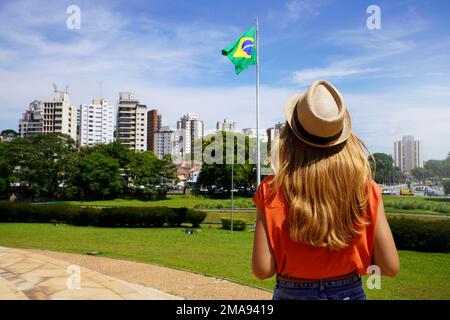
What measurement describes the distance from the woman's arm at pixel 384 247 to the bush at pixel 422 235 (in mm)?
12310

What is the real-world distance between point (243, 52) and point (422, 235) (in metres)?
9.81

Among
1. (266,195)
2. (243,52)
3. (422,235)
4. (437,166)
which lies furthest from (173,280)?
(437,166)

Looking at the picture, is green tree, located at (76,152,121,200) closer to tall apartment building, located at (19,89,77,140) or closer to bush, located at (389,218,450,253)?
bush, located at (389,218,450,253)

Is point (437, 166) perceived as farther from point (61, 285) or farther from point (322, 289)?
point (322, 289)

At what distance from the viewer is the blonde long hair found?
1700 mm

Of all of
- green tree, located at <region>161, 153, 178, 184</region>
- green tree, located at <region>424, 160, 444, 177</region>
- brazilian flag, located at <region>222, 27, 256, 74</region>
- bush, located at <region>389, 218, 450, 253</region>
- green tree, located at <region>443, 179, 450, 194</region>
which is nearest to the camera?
bush, located at <region>389, 218, 450, 253</region>

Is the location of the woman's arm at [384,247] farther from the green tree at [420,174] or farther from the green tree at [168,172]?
the green tree at [168,172]

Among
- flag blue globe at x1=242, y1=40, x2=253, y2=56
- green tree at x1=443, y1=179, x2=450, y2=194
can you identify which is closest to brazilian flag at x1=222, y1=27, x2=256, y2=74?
flag blue globe at x1=242, y1=40, x2=253, y2=56

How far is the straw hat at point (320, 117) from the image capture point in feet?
5.75

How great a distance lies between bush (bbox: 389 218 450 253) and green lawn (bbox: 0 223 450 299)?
60 cm

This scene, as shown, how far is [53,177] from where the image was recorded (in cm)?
5100

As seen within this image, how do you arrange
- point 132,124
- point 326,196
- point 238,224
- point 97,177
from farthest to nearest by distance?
point 132,124
point 97,177
point 238,224
point 326,196

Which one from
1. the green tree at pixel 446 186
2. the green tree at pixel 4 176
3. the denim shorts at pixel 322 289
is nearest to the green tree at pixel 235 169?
the green tree at pixel 4 176

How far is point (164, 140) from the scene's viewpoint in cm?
12000
